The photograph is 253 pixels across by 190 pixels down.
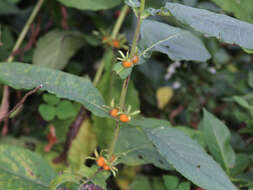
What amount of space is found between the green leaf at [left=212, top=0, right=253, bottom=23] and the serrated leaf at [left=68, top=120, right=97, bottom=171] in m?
0.57

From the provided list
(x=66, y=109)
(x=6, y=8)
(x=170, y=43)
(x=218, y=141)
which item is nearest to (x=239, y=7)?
(x=170, y=43)

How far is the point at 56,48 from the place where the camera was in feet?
3.56

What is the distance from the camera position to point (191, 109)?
1.21m

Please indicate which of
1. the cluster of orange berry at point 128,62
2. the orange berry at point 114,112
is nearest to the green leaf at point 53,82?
the orange berry at point 114,112

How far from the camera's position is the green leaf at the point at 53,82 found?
0.63 meters

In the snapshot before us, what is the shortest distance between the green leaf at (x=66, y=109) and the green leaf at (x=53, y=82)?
1.10 feet

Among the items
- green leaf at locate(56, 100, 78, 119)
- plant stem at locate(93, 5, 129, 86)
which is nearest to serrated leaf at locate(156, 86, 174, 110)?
plant stem at locate(93, 5, 129, 86)

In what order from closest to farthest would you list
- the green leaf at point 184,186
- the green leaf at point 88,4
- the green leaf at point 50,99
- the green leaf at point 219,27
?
the green leaf at point 219,27 < the green leaf at point 184,186 < the green leaf at point 88,4 < the green leaf at point 50,99

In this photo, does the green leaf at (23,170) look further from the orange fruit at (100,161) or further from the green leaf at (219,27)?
the green leaf at (219,27)

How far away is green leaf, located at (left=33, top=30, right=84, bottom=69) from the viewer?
1055mm

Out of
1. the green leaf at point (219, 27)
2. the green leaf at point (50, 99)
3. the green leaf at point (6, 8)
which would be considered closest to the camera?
the green leaf at point (219, 27)

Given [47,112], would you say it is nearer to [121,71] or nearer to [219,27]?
[121,71]

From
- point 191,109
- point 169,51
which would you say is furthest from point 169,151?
point 191,109

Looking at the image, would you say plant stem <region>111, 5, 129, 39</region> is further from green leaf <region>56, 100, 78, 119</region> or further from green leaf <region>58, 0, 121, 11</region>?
green leaf <region>56, 100, 78, 119</region>
